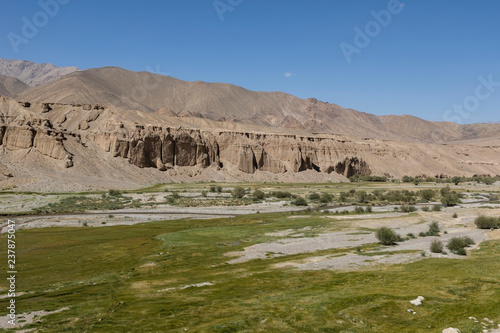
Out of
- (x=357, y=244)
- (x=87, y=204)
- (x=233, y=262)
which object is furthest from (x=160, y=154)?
(x=233, y=262)

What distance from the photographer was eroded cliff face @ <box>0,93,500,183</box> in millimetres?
101188

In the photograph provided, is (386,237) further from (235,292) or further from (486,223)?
(235,292)

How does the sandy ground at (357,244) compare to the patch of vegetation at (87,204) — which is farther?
the patch of vegetation at (87,204)

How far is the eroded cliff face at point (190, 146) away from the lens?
101188mm

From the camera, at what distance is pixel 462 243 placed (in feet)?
84.1

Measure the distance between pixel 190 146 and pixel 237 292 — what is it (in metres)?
108

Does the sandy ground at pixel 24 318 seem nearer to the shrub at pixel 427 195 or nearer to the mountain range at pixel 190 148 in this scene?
the shrub at pixel 427 195

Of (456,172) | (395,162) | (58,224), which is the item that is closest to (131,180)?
(58,224)

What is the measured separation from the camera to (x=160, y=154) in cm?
11850

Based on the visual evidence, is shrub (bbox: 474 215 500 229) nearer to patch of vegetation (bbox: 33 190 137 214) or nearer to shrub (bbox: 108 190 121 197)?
patch of vegetation (bbox: 33 190 137 214)

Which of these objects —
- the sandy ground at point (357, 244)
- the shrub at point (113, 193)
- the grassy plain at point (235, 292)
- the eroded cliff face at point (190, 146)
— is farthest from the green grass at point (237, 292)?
the eroded cliff face at point (190, 146)

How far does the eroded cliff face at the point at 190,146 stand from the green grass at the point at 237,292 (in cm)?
7880

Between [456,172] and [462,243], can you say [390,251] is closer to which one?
[462,243]

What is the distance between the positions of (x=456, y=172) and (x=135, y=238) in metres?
165
